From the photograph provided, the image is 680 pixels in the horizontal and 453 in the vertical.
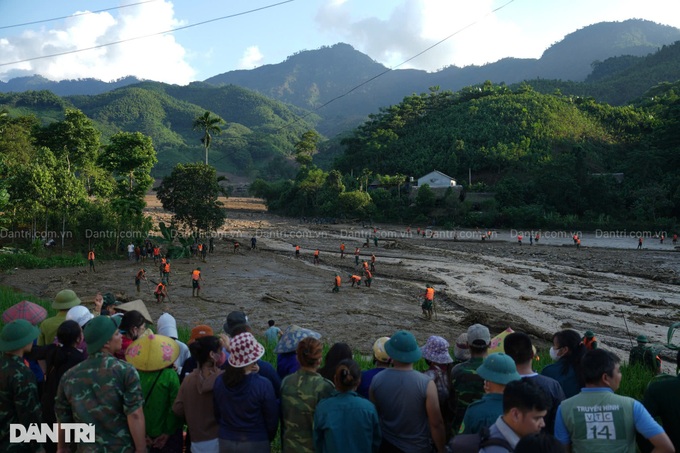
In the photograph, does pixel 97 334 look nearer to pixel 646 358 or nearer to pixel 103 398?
pixel 103 398

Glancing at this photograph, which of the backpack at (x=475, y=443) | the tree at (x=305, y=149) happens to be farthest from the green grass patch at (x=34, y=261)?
the tree at (x=305, y=149)

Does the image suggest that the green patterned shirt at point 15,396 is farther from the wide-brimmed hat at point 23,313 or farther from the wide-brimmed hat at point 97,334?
the wide-brimmed hat at point 23,313

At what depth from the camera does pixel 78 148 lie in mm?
35812

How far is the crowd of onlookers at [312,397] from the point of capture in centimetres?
282

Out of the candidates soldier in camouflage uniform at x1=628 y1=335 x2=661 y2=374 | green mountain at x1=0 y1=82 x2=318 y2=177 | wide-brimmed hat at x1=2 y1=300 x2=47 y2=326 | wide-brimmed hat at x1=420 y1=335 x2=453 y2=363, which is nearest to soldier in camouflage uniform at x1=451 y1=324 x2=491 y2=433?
wide-brimmed hat at x1=420 y1=335 x2=453 y2=363

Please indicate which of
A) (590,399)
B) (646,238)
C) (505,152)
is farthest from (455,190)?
(590,399)

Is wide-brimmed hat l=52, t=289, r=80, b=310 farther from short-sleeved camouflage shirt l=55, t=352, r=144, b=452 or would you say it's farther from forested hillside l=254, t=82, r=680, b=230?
forested hillside l=254, t=82, r=680, b=230

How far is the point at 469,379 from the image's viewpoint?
3.55 metres

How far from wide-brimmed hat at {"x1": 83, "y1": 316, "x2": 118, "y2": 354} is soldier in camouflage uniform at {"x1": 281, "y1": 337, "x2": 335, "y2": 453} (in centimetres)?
130

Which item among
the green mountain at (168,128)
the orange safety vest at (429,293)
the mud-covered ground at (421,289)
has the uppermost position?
the green mountain at (168,128)

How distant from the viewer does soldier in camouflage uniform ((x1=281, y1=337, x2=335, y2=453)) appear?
132 inches

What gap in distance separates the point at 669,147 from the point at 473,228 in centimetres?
2501

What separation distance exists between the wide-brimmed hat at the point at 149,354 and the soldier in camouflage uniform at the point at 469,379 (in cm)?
225

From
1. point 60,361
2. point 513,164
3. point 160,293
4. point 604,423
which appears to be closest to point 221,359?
point 60,361
